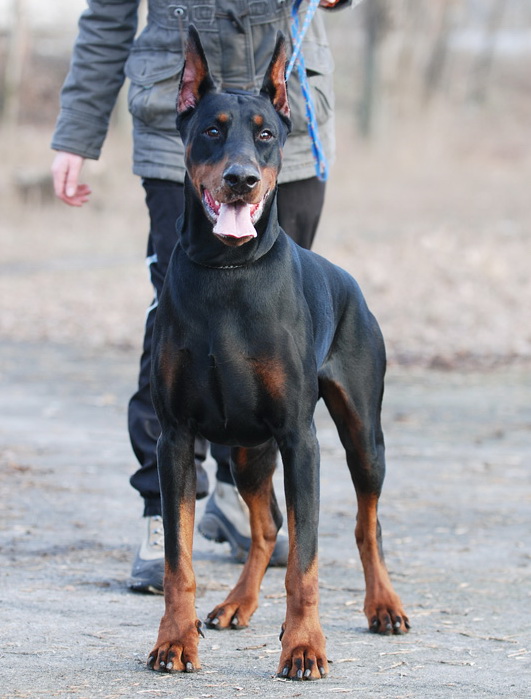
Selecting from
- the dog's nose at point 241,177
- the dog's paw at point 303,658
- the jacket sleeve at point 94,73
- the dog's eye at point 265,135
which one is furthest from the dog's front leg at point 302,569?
the jacket sleeve at point 94,73

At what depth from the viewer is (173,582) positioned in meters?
3.39

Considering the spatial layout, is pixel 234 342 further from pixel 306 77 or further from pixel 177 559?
pixel 306 77

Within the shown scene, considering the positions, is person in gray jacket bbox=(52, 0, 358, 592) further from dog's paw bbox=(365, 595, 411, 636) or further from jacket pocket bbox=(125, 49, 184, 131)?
dog's paw bbox=(365, 595, 411, 636)

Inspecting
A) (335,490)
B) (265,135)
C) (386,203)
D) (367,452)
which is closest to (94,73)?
(265,135)

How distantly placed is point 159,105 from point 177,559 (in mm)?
1861

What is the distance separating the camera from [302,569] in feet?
11.1

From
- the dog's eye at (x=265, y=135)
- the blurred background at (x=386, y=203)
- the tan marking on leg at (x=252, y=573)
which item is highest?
the dog's eye at (x=265, y=135)

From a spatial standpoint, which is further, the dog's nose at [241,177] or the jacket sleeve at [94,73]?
the jacket sleeve at [94,73]

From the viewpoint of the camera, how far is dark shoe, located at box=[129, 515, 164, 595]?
14.3 feet

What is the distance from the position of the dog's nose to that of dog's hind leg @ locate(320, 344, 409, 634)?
2.91 feet

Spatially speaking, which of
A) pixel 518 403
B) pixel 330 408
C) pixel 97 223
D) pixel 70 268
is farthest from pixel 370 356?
pixel 97 223

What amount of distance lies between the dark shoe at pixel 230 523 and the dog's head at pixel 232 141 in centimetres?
190

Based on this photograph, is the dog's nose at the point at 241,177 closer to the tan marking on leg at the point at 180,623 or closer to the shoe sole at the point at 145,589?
the tan marking on leg at the point at 180,623

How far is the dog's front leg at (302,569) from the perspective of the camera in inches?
128
